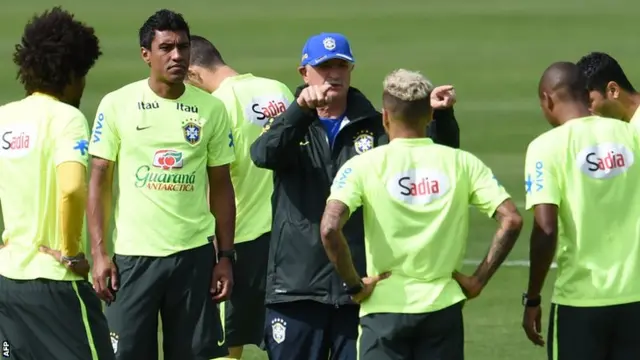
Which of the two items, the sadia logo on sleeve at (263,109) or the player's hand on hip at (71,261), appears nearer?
the player's hand on hip at (71,261)

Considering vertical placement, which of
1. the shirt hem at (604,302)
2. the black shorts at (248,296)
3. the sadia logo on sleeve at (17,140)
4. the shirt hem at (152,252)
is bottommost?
the black shorts at (248,296)

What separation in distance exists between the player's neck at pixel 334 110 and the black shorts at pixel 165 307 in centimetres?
91

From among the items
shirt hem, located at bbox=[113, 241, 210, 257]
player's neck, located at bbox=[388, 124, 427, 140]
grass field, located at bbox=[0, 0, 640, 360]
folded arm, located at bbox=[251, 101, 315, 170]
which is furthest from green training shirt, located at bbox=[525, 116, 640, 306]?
grass field, located at bbox=[0, 0, 640, 360]

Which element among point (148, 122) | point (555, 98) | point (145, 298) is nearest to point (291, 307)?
point (145, 298)

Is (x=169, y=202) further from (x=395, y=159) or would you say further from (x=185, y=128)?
(x=395, y=159)

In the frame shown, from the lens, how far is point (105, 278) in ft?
23.5

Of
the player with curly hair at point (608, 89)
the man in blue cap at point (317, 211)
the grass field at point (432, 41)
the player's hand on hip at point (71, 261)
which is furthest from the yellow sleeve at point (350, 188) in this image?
the grass field at point (432, 41)

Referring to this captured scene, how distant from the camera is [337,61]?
23.3 feet

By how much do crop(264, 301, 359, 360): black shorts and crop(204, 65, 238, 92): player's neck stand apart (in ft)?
6.83

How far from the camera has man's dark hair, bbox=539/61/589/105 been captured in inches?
263

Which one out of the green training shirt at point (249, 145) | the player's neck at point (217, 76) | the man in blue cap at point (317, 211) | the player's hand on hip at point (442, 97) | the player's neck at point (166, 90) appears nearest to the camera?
the player's hand on hip at point (442, 97)

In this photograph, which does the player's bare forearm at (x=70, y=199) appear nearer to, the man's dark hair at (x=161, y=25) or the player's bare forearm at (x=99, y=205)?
the player's bare forearm at (x=99, y=205)

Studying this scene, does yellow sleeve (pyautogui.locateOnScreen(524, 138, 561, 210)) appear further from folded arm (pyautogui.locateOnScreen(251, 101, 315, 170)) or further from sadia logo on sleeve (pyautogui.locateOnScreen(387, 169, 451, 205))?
folded arm (pyautogui.locateOnScreen(251, 101, 315, 170))

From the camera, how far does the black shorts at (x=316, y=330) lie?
7145 mm
